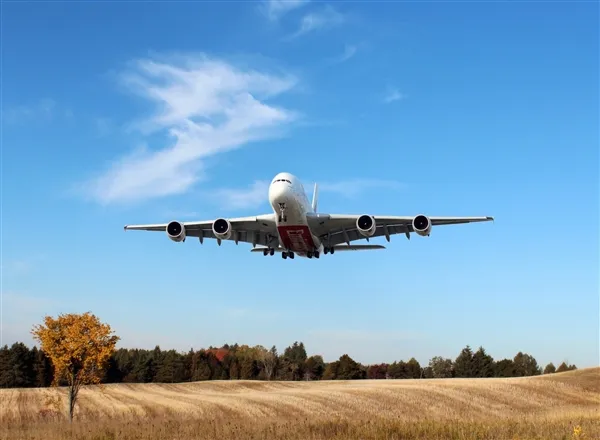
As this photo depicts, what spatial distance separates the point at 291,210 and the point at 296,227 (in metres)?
1.69

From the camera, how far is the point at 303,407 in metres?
47.0

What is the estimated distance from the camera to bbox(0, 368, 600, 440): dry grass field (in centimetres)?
2138

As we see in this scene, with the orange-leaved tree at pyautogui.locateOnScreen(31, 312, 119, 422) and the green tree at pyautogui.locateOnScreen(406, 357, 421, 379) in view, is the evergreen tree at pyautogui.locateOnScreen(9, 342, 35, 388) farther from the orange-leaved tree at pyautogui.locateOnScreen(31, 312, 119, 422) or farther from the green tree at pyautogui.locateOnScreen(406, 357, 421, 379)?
the green tree at pyautogui.locateOnScreen(406, 357, 421, 379)

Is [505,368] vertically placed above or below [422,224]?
below

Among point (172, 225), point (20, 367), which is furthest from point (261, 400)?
point (20, 367)

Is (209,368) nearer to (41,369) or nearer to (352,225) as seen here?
(41,369)

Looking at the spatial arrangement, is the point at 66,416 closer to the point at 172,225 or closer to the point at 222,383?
the point at 172,225

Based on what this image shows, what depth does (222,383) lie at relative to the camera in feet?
251

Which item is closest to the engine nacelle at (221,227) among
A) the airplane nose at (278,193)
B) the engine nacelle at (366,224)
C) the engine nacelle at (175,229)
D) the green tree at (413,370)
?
the engine nacelle at (175,229)

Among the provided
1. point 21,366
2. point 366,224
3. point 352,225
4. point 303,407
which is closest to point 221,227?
point 352,225

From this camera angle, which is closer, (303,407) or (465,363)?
(303,407)

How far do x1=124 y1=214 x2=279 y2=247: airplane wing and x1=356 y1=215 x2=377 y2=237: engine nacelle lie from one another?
535cm

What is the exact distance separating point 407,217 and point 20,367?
77682 mm

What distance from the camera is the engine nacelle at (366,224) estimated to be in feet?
122
